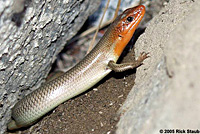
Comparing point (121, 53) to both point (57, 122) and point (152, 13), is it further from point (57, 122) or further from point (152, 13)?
point (152, 13)

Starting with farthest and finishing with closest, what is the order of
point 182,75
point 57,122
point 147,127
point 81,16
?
point 81,16
point 57,122
point 147,127
point 182,75

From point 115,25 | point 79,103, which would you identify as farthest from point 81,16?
point 79,103

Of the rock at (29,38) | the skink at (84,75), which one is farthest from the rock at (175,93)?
the rock at (29,38)

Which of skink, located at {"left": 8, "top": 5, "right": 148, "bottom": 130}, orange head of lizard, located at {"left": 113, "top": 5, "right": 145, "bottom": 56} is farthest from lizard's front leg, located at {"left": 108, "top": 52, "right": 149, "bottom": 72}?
orange head of lizard, located at {"left": 113, "top": 5, "right": 145, "bottom": 56}

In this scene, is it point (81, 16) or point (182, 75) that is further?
point (81, 16)

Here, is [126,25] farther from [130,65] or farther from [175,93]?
[175,93]

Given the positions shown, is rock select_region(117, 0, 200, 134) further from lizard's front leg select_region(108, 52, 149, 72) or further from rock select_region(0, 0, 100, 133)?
rock select_region(0, 0, 100, 133)
